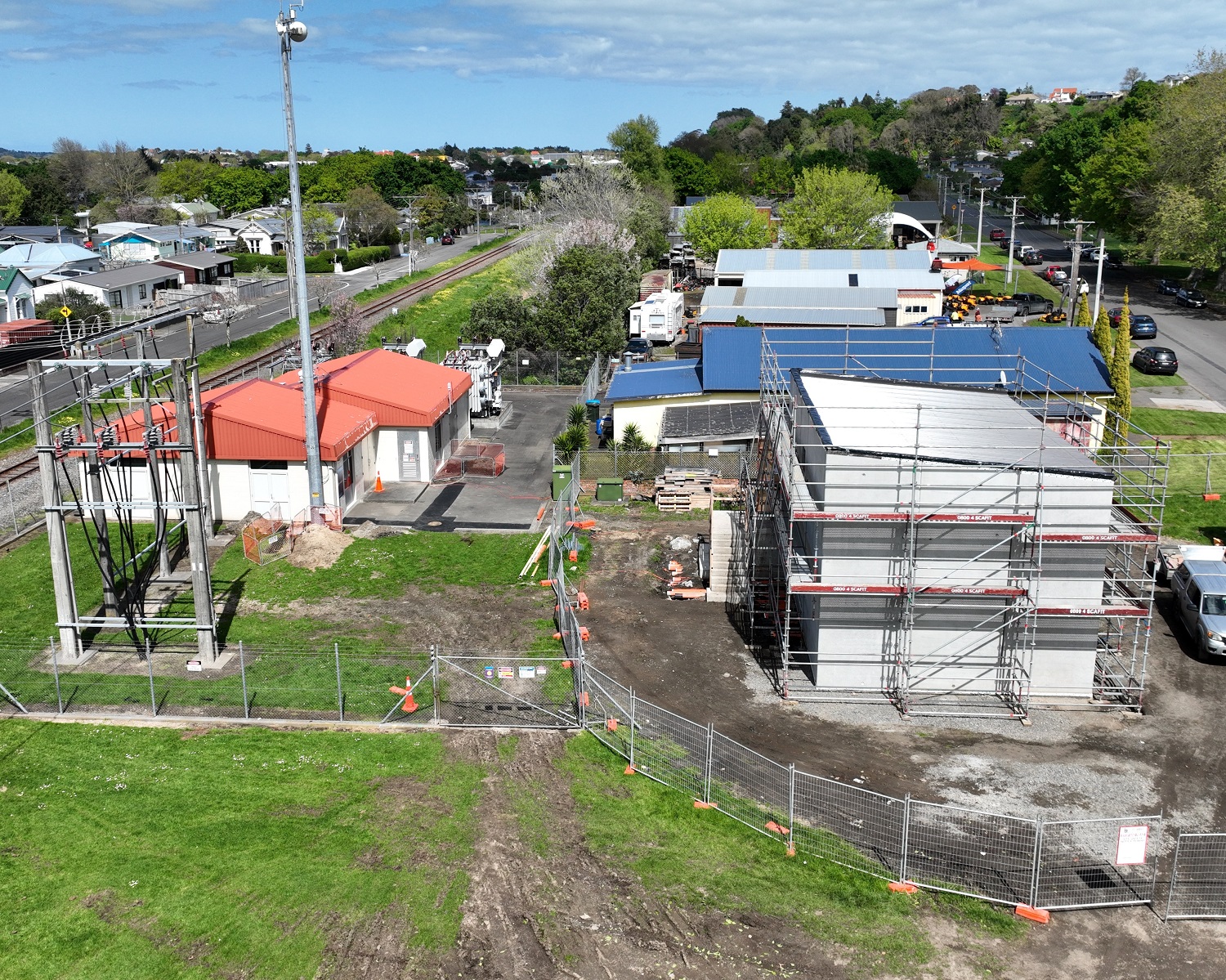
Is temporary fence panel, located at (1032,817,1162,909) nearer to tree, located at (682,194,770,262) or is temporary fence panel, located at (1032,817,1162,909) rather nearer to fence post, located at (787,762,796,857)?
fence post, located at (787,762,796,857)

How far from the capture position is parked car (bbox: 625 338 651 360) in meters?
55.3

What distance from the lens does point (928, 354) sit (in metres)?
43.2

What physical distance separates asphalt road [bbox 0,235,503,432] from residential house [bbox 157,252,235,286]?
922 cm

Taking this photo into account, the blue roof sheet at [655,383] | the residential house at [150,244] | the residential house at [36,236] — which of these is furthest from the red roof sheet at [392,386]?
the residential house at [36,236]

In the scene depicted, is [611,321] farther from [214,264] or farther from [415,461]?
[214,264]

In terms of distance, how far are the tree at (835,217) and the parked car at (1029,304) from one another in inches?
609

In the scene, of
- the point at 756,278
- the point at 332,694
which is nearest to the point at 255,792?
the point at 332,694

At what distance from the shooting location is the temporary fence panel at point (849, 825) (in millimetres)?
17406

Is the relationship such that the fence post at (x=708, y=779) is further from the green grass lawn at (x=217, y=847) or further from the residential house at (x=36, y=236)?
the residential house at (x=36, y=236)

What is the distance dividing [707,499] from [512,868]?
64.8 feet

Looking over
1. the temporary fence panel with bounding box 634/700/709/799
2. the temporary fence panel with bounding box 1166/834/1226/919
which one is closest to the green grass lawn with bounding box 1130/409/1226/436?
the temporary fence panel with bounding box 1166/834/1226/919

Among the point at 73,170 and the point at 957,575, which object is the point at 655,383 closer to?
the point at 957,575

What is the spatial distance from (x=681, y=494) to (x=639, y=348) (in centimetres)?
2466

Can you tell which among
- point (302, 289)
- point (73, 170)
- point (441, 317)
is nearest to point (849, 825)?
point (302, 289)
